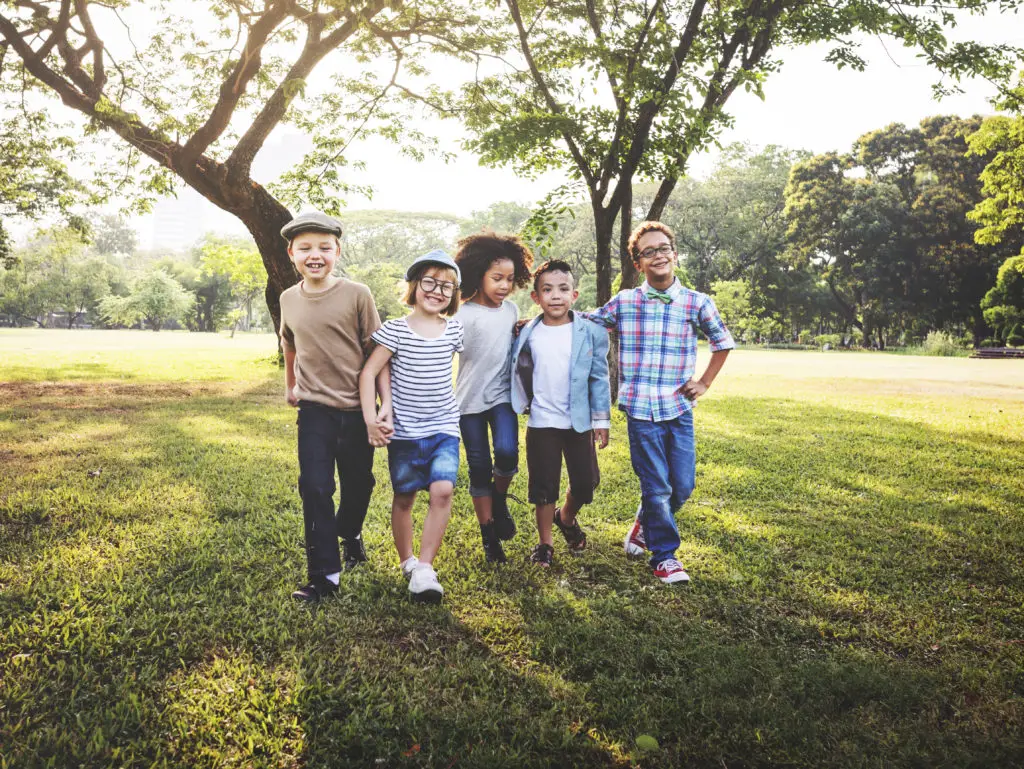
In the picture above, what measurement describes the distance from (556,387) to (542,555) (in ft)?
3.49

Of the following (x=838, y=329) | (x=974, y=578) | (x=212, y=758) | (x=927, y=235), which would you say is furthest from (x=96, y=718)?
(x=838, y=329)

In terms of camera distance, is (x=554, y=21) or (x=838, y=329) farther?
(x=838, y=329)

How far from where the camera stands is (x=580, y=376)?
3885 mm

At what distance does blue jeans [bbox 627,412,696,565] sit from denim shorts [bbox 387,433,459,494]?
117 cm

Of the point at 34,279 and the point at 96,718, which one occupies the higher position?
the point at 34,279

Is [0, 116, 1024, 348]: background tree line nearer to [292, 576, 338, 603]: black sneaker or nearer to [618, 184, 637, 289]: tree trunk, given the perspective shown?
[618, 184, 637, 289]: tree trunk

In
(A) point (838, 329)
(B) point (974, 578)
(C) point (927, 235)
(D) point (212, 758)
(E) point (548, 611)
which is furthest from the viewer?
(A) point (838, 329)

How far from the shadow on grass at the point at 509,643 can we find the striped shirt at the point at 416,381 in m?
0.93

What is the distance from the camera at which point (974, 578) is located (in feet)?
12.7

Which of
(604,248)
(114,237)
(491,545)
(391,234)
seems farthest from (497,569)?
(114,237)

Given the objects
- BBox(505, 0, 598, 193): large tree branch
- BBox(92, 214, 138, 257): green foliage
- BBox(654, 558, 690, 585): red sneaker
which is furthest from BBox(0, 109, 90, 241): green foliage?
BBox(92, 214, 138, 257): green foliage

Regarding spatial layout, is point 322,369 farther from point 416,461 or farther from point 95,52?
point 95,52

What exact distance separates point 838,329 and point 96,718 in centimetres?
6189

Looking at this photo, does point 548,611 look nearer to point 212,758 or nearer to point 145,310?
point 212,758
